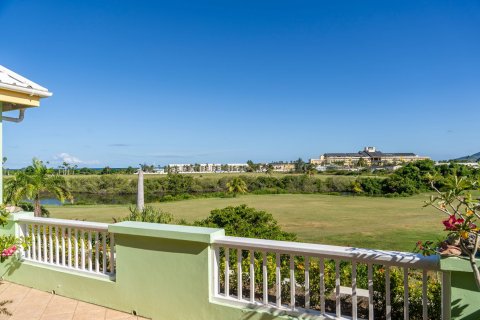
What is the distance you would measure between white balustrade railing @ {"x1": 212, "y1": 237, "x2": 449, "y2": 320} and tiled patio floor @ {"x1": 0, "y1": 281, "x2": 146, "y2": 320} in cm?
120

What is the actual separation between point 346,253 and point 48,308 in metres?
3.07

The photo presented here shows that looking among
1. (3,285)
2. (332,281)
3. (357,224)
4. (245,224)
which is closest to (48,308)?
(3,285)

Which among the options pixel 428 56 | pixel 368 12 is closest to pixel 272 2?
pixel 368 12

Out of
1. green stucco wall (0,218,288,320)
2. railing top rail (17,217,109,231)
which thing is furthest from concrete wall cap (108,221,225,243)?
railing top rail (17,217,109,231)

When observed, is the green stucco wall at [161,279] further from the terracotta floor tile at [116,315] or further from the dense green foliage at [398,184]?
the dense green foliage at [398,184]

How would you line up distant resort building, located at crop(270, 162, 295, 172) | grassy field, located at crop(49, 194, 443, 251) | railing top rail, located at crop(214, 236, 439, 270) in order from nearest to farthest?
1. railing top rail, located at crop(214, 236, 439, 270)
2. grassy field, located at crop(49, 194, 443, 251)
3. distant resort building, located at crop(270, 162, 295, 172)

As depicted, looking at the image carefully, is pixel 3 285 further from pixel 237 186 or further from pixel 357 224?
pixel 237 186

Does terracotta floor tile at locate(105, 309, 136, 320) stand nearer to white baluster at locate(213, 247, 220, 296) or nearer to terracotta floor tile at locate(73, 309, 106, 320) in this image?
terracotta floor tile at locate(73, 309, 106, 320)

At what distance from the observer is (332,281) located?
362 centimetres

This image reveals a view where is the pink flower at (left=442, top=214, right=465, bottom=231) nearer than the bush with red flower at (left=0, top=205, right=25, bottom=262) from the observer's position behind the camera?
Yes

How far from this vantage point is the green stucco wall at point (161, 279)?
2.77 metres

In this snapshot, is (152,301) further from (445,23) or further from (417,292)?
(445,23)

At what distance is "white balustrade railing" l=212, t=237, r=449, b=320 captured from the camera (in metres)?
2.17

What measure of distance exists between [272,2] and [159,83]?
13.4 m
